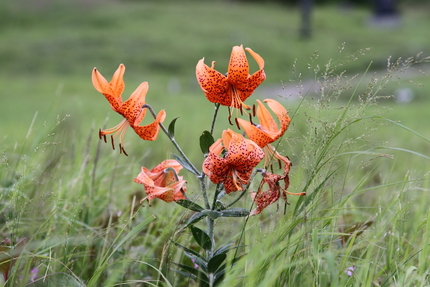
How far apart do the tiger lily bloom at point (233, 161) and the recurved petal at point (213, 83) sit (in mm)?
81

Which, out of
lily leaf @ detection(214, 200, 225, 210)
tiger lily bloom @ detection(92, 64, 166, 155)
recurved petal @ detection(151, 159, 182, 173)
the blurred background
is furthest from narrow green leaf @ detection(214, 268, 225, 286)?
the blurred background

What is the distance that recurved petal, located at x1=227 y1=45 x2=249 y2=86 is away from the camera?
37.9 inches

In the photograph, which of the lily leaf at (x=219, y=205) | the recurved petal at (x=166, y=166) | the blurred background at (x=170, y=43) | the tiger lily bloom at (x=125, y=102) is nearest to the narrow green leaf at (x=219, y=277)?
the lily leaf at (x=219, y=205)

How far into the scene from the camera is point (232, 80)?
987 mm

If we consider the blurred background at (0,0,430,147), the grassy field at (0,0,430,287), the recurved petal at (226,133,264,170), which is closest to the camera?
the recurved petal at (226,133,264,170)

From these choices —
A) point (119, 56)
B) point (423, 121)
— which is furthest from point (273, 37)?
point (423, 121)

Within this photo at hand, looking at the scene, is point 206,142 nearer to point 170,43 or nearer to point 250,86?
point 250,86

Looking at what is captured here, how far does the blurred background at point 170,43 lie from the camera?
11703 millimetres

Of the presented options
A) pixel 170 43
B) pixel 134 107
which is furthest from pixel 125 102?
pixel 170 43

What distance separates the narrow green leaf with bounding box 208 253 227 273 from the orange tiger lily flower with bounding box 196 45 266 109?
12.8 inches

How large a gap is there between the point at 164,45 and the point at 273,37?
4.60 meters

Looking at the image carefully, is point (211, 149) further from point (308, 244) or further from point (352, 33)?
point (352, 33)

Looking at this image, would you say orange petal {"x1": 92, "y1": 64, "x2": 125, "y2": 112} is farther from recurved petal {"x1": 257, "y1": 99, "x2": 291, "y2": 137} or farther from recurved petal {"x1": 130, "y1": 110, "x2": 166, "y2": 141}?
recurved petal {"x1": 257, "y1": 99, "x2": 291, "y2": 137}

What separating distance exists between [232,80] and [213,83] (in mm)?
40
